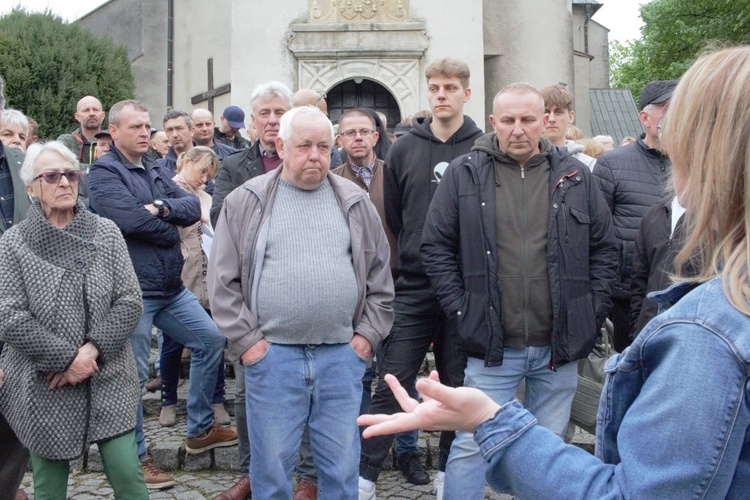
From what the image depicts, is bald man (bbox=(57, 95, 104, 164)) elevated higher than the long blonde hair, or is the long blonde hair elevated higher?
bald man (bbox=(57, 95, 104, 164))

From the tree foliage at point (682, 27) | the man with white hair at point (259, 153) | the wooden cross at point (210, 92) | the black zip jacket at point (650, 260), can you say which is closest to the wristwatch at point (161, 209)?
the man with white hair at point (259, 153)

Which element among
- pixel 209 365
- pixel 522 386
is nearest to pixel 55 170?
pixel 209 365

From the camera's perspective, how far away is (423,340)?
4.74 meters

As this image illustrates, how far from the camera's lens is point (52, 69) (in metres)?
17.3

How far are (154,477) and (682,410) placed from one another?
4409 mm

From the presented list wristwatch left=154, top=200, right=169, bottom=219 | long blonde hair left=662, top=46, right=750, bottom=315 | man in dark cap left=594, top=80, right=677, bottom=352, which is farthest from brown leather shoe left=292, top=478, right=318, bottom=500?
long blonde hair left=662, top=46, right=750, bottom=315

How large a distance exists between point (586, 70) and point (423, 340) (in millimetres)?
24709

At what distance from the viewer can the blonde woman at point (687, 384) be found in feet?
4.36

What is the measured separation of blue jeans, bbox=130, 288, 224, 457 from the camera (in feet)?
16.6

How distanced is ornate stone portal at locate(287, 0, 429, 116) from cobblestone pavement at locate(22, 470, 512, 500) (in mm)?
11860

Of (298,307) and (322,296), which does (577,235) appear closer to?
(322,296)

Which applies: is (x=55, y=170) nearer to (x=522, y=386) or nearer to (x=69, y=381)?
(x=69, y=381)

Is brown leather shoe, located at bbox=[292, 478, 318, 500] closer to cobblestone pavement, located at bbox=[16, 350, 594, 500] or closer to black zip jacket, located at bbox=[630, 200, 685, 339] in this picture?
cobblestone pavement, located at bbox=[16, 350, 594, 500]

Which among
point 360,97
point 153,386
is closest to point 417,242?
Result: point 153,386
